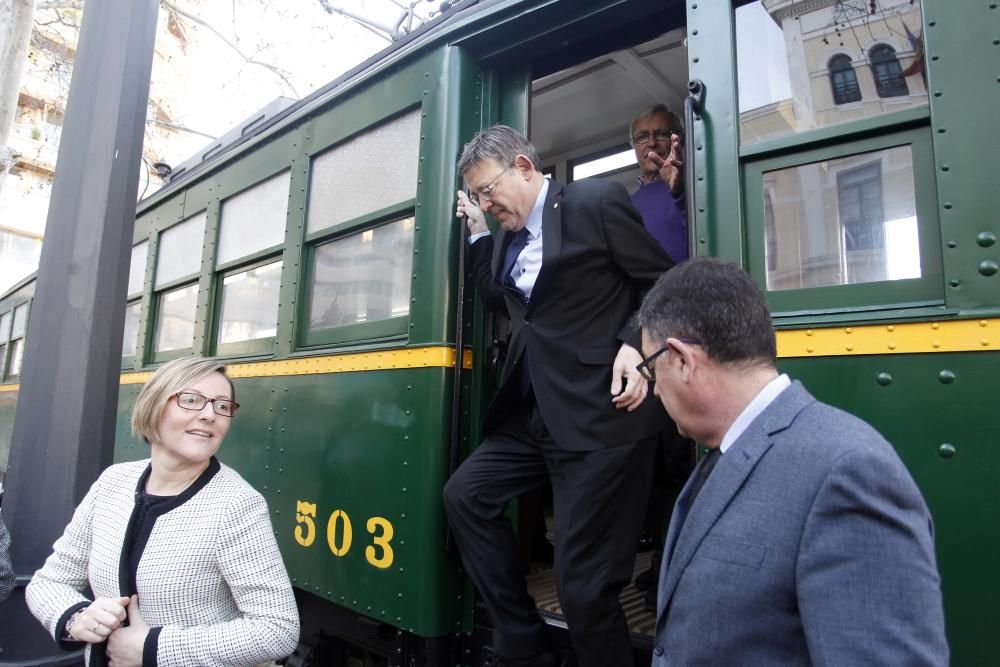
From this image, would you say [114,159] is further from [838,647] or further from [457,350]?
[838,647]

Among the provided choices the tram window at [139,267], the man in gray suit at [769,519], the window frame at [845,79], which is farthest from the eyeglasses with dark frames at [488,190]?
the tram window at [139,267]

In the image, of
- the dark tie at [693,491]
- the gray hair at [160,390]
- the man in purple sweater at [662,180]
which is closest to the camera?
the dark tie at [693,491]

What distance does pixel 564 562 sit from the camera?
5.91 ft

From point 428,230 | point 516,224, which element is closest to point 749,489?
point 516,224

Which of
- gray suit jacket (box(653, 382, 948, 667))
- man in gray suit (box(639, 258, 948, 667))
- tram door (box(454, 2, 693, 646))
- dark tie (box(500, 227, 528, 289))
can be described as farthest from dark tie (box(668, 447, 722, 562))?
dark tie (box(500, 227, 528, 289))

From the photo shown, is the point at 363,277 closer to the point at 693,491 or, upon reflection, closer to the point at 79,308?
the point at 79,308

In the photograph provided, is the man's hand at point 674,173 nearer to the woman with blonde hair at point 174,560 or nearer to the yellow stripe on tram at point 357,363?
the yellow stripe on tram at point 357,363

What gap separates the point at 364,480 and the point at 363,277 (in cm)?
81

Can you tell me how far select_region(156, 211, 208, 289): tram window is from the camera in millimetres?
3887

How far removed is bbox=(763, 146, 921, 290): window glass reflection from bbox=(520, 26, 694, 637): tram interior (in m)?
1.00

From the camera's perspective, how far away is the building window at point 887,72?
154 cm

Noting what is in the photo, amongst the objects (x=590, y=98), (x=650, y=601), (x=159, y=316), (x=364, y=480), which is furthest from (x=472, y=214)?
(x=159, y=316)

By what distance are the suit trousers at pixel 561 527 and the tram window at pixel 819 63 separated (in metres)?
0.96

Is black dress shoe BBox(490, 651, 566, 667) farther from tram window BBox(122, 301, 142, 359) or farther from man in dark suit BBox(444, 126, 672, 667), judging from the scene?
tram window BBox(122, 301, 142, 359)
